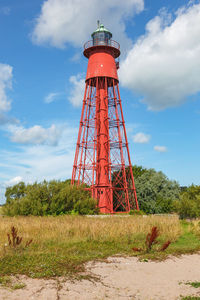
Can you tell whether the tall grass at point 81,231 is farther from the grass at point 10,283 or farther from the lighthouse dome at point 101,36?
the lighthouse dome at point 101,36

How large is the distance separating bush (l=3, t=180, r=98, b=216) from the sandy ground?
1626cm

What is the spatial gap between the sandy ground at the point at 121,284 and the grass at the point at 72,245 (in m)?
0.61

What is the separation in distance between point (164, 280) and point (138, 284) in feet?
2.99

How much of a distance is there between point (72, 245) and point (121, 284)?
484 cm

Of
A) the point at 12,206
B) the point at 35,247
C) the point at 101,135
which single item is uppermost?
the point at 101,135

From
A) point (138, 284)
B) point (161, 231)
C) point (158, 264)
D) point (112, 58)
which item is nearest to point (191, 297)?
point (138, 284)

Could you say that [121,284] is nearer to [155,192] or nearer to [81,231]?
[81,231]

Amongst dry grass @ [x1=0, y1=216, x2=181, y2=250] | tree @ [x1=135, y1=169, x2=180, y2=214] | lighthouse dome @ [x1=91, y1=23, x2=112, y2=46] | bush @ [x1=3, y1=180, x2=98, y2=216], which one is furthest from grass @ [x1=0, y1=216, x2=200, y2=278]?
lighthouse dome @ [x1=91, y1=23, x2=112, y2=46]

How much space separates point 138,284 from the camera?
25.5 feet

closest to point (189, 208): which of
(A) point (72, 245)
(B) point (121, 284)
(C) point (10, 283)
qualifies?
(A) point (72, 245)

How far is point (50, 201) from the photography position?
26297 mm

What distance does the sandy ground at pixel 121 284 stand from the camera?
6797 mm

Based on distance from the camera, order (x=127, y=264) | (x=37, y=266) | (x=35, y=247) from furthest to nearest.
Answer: (x=35, y=247), (x=127, y=264), (x=37, y=266)

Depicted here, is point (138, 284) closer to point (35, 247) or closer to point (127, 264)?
point (127, 264)
